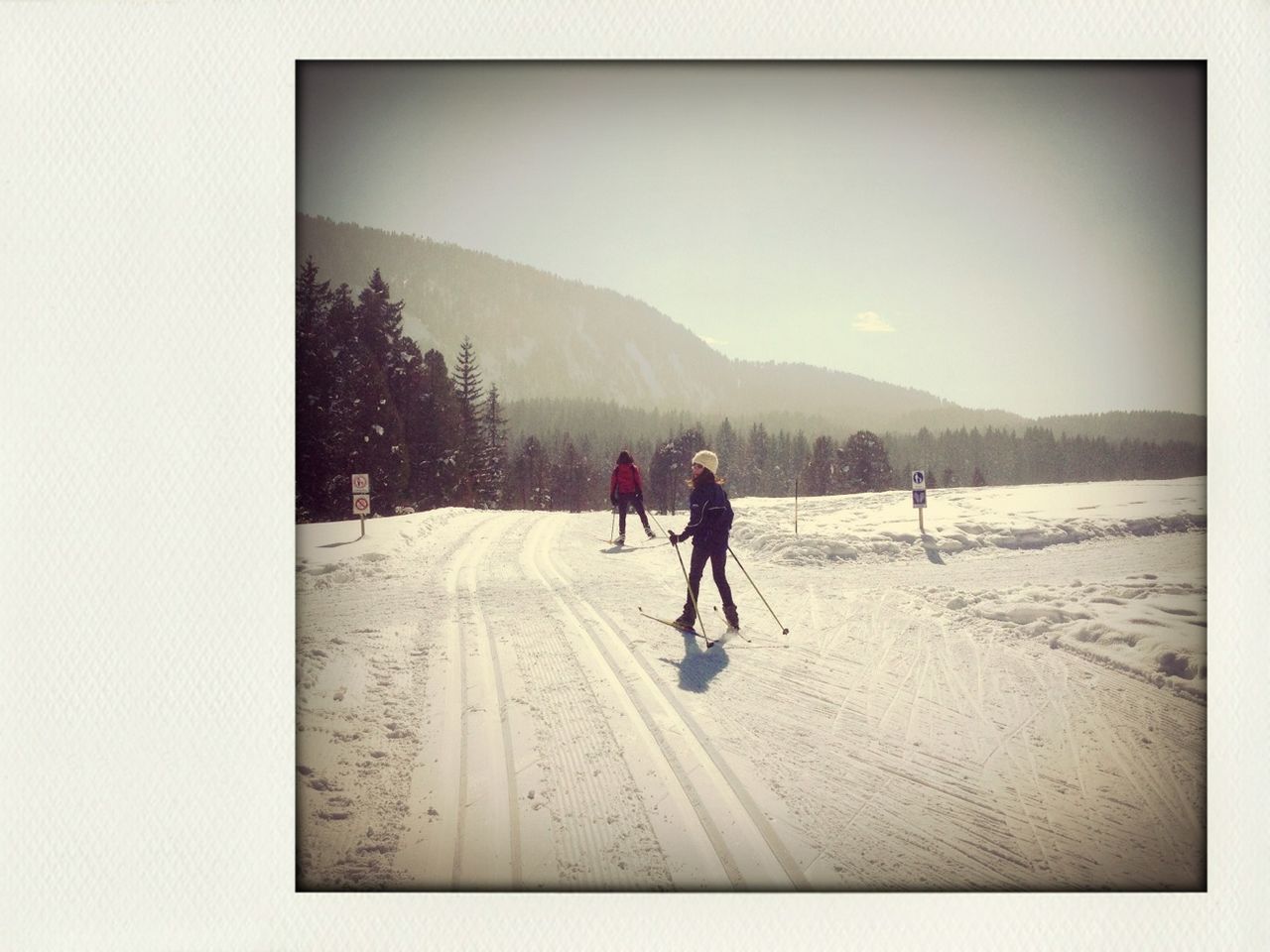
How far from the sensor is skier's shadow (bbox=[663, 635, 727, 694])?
9.26 ft

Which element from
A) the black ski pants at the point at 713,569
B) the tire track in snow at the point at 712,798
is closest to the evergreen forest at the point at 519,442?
Result: the black ski pants at the point at 713,569

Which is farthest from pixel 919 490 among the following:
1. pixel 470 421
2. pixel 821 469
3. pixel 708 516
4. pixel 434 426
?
pixel 434 426

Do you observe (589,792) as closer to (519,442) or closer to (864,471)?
(519,442)

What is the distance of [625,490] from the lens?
2900 millimetres

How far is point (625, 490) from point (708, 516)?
0.41 m

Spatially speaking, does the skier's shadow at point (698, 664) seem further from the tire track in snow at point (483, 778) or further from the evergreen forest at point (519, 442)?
the tire track in snow at point (483, 778)

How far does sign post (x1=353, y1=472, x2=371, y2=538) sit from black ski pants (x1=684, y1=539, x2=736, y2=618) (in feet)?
4.96

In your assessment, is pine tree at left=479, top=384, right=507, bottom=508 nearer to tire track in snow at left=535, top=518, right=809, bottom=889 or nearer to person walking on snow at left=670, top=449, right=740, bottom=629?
person walking on snow at left=670, top=449, right=740, bottom=629

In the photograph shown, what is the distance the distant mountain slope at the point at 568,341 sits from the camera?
278 cm
